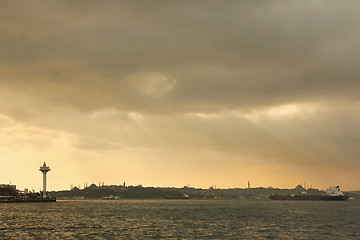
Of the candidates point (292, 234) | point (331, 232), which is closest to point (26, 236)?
point (292, 234)

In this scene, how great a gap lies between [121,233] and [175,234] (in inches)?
480

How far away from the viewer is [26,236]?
83438mm

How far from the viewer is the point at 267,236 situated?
83.6 metres

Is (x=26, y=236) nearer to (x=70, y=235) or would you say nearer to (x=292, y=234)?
(x=70, y=235)

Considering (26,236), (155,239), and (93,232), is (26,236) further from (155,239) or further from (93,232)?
(155,239)

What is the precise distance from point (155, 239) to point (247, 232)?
24.0 metres

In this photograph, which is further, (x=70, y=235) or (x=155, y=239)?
(x=70, y=235)

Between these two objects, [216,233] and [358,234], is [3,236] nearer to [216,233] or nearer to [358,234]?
[216,233]

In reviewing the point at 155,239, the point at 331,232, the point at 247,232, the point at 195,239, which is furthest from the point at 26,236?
the point at 331,232

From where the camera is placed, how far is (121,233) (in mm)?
88375

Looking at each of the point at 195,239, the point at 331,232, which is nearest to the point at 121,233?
the point at 195,239

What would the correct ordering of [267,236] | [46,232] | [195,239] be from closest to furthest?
[195,239]
[267,236]
[46,232]

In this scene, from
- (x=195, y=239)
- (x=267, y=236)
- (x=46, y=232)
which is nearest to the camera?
(x=195, y=239)

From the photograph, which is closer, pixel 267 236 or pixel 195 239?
pixel 195 239
